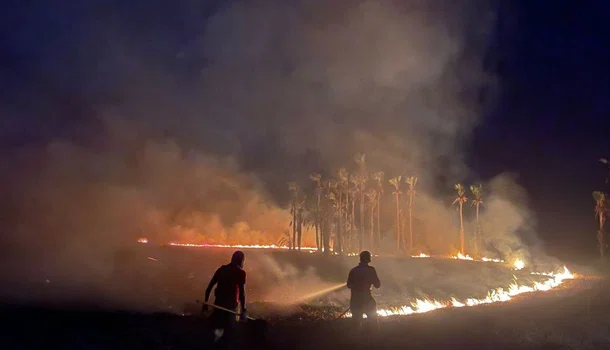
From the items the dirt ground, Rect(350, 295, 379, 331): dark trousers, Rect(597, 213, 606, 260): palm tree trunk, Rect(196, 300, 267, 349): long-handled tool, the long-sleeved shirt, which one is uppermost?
Rect(597, 213, 606, 260): palm tree trunk

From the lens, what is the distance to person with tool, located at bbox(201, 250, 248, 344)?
9.25m

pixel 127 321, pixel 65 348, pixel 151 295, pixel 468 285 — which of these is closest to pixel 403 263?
pixel 468 285

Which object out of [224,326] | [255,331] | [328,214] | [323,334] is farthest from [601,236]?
[224,326]

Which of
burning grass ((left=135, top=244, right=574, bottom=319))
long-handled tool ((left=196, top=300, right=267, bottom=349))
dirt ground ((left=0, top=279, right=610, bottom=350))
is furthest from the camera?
burning grass ((left=135, top=244, right=574, bottom=319))

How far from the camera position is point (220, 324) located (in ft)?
30.3

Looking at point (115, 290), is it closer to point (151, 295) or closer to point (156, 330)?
point (151, 295)

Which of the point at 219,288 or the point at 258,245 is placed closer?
the point at 219,288

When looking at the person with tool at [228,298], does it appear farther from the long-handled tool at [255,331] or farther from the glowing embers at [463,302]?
the glowing embers at [463,302]

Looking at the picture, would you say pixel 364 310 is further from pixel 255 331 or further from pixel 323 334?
pixel 255 331

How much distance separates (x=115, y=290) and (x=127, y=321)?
74.7ft

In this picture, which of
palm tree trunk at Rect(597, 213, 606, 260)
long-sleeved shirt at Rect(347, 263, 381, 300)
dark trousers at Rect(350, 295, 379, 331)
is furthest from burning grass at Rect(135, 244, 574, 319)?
palm tree trunk at Rect(597, 213, 606, 260)

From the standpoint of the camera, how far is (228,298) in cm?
941

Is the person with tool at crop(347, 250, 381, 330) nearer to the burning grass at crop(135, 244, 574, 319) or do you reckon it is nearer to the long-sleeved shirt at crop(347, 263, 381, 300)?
the long-sleeved shirt at crop(347, 263, 381, 300)

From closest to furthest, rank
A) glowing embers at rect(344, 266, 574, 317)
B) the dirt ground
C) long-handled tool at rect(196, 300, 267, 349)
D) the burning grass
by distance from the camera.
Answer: long-handled tool at rect(196, 300, 267, 349)
the dirt ground
glowing embers at rect(344, 266, 574, 317)
the burning grass
